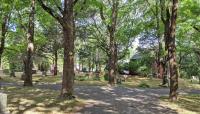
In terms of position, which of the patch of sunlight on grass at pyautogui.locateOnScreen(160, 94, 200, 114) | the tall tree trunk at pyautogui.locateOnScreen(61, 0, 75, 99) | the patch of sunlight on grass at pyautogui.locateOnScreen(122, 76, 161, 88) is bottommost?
the patch of sunlight on grass at pyautogui.locateOnScreen(160, 94, 200, 114)

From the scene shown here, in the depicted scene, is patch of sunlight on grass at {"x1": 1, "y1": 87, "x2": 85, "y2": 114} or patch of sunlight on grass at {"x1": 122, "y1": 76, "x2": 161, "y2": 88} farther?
patch of sunlight on grass at {"x1": 122, "y1": 76, "x2": 161, "y2": 88}

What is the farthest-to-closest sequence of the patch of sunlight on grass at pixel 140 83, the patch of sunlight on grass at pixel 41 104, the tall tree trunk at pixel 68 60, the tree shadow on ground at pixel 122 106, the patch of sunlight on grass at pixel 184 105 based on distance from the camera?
the patch of sunlight on grass at pixel 140 83
the tall tree trunk at pixel 68 60
the patch of sunlight on grass at pixel 184 105
the tree shadow on ground at pixel 122 106
the patch of sunlight on grass at pixel 41 104

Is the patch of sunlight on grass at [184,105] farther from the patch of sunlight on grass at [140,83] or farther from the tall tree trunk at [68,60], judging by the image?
the patch of sunlight on grass at [140,83]

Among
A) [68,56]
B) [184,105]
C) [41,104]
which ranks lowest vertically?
[184,105]

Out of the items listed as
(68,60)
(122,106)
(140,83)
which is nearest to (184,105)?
(122,106)

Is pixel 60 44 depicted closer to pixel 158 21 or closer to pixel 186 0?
pixel 158 21

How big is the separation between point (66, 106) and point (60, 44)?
3897 centimetres

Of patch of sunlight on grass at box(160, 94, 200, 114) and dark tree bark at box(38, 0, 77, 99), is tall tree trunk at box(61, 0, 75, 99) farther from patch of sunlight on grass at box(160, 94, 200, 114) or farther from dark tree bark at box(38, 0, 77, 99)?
patch of sunlight on grass at box(160, 94, 200, 114)

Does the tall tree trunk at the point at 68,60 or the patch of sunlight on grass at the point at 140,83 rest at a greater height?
the tall tree trunk at the point at 68,60

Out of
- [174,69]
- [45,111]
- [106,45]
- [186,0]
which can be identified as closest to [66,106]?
[45,111]

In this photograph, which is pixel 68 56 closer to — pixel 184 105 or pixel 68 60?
pixel 68 60

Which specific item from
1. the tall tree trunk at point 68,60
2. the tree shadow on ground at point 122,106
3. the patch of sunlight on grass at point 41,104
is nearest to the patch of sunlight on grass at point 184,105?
the tree shadow on ground at point 122,106

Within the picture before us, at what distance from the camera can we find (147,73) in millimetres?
52688

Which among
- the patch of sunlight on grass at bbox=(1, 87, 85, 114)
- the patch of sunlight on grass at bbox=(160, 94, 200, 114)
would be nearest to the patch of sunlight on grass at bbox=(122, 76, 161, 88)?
the patch of sunlight on grass at bbox=(160, 94, 200, 114)
